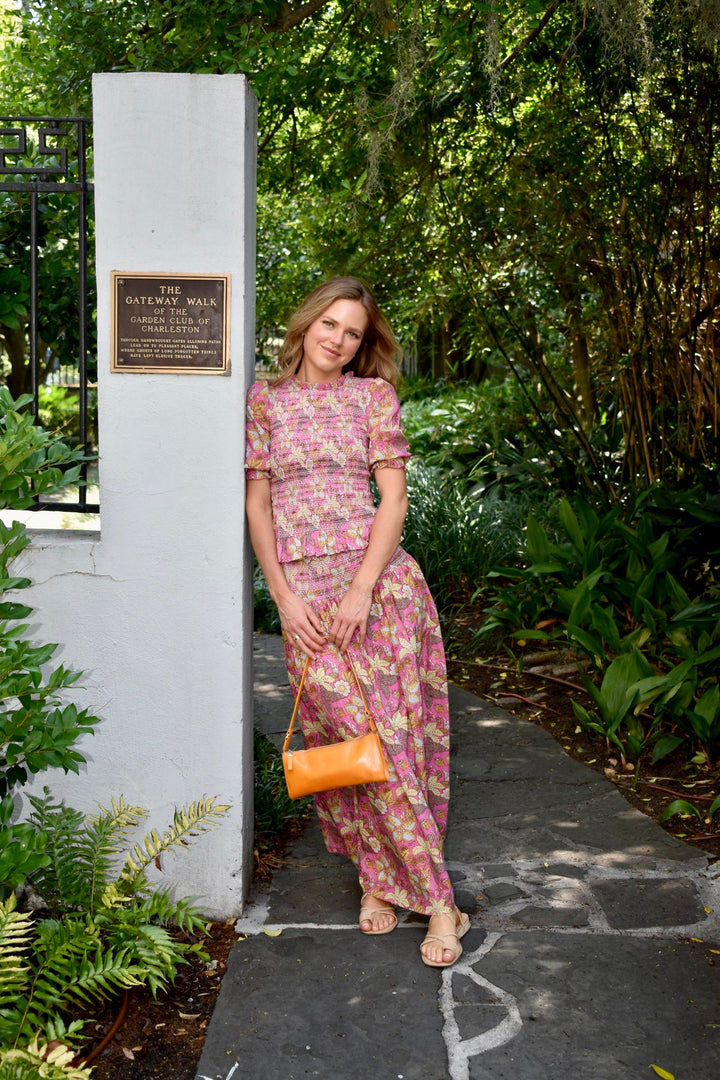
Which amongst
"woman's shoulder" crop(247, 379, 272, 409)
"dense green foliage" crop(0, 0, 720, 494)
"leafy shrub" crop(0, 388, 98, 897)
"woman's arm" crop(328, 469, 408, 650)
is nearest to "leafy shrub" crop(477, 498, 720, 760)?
"dense green foliage" crop(0, 0, 720, 494)

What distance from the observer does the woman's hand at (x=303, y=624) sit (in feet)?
9.90

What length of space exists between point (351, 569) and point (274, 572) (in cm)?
23

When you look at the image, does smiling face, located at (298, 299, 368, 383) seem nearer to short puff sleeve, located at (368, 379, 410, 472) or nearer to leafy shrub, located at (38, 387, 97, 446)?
short puff sleeve, located at (368, 379, 410, 472)

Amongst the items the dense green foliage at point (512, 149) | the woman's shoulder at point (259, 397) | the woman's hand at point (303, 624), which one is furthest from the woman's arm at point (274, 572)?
the dense green foliage at point (512, 149)

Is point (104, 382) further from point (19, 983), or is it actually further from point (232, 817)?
point (19, 983)

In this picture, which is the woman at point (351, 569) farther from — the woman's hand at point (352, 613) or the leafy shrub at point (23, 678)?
the leafy shrub at point (23, 678)

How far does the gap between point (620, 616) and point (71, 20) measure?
12.0 feet

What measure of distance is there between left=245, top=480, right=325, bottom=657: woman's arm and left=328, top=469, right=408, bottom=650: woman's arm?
71 millimetres

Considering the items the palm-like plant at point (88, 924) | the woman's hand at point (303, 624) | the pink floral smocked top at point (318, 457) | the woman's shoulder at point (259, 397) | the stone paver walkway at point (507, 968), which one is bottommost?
the stone paver walkway at point (507, 968)

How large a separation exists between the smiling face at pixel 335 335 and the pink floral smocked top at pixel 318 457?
10cm

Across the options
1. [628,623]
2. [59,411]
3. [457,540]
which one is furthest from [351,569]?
[59,411]

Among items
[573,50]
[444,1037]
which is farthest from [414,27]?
[444,1037]

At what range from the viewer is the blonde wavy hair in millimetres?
3113

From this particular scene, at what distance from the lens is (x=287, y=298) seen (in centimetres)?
763
